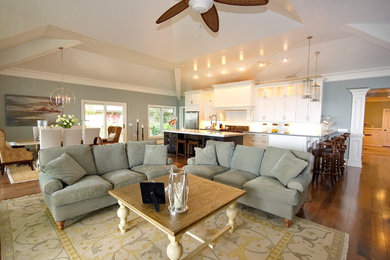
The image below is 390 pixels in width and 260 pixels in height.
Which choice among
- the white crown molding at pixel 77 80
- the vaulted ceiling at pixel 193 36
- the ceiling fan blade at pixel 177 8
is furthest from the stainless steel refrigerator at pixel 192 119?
the ceiling fan blade at pixel 177 8

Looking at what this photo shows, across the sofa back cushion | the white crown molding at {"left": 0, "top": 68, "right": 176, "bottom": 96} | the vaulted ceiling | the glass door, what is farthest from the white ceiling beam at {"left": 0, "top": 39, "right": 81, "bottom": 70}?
the sofa back cushion

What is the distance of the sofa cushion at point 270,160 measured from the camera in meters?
2.89

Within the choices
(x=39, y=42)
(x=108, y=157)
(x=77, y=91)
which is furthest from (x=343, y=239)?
(x=77, y=91)

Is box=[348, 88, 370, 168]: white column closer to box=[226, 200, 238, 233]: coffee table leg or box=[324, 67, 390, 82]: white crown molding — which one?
box=[324, 67, 390, 82]: white crown molding

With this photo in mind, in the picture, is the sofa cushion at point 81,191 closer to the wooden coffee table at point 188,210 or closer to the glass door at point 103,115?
the wooden coffee table at point 188,210

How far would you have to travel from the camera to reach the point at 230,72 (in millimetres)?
6816

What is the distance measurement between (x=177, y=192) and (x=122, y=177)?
56.8 inches

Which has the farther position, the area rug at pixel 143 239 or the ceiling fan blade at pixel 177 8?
the ceiling fan blade at pixel 177 8

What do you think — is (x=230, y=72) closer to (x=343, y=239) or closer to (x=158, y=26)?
(x=158, y=26)

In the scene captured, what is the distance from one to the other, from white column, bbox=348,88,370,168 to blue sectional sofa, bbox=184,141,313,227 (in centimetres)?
408

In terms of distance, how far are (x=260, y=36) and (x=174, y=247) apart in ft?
12.9

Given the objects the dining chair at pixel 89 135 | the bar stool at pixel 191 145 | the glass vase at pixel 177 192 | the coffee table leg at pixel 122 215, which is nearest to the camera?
the glass vase at pixel 177 192

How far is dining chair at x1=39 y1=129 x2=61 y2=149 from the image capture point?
398 cm

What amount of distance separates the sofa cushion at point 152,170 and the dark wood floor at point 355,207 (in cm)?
197
